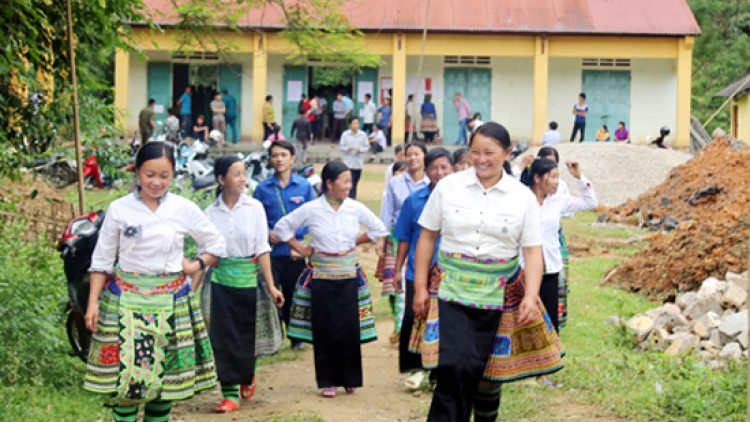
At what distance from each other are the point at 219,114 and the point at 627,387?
897 inches

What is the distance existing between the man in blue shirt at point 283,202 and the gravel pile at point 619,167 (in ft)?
43.8

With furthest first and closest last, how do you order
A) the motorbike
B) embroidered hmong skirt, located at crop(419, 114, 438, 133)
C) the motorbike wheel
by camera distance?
embroidered hmong skirt, located at crop(419, 114, 438, 133), the motorbike wheel, the motorbike

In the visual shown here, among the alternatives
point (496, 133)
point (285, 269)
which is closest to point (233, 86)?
point (285, 269)

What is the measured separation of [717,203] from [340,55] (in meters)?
6.67

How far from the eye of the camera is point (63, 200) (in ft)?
40.0

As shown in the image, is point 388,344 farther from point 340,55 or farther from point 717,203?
point 717,203

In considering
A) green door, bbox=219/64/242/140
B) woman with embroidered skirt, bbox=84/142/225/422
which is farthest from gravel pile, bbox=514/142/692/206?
woman with embroidered skirt, bbox=84/142/225/422

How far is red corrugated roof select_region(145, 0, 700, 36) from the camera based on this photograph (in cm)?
2794

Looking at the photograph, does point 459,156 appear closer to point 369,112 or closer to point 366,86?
point 369,112

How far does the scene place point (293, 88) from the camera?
2966cm

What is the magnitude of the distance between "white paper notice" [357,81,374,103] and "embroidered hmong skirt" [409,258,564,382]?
24.9 m

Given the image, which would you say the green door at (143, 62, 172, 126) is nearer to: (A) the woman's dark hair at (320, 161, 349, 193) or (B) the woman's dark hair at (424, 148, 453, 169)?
(A) the woman's dark hair at (320, 161, 349, 193)

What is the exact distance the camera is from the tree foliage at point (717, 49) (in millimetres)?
34938

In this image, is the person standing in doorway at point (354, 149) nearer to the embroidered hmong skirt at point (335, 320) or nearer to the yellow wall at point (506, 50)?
the yellow wall at point (506, 50)
